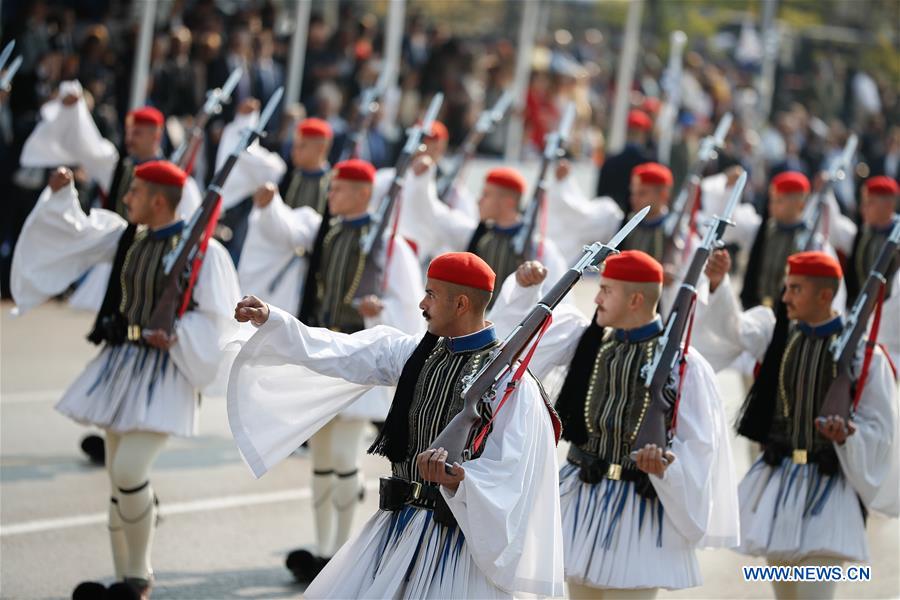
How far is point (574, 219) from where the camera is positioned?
35.0ft

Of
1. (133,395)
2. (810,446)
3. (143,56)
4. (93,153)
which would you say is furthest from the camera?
(143,56)

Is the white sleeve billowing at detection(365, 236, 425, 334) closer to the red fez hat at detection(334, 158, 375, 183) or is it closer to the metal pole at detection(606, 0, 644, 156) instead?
the red fez hat at detection(334, 158, 375, 183)

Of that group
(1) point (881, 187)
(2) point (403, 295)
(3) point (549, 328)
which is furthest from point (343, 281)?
(1) point (881, 187)

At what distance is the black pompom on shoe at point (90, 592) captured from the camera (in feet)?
21.1

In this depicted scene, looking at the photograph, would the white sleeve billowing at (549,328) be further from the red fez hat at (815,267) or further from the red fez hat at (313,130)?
the red fez hat at (313,130)

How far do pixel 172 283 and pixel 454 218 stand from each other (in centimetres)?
352

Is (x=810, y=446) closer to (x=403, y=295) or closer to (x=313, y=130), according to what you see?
(x=403, y=295)

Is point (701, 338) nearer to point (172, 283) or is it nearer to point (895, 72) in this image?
point (172, 283)

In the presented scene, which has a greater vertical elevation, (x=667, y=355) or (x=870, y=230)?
(x=870, y=230)

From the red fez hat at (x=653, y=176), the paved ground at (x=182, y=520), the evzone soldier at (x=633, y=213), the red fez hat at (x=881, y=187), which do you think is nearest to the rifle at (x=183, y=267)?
the paved ground at (x=182, y=520)

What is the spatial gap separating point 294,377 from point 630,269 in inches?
59.2

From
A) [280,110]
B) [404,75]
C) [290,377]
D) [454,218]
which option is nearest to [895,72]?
[404,75]

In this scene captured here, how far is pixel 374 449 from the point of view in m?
5.14

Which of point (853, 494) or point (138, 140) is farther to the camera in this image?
point (138, 140)
